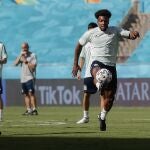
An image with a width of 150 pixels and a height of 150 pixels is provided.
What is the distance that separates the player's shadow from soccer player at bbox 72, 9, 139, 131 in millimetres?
2436

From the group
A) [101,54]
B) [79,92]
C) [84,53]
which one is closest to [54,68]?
[79,92]

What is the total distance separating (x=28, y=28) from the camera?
1554 inches

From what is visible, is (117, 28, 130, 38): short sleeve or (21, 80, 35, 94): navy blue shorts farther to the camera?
(21, 80, 35, 94): navy blue shorts

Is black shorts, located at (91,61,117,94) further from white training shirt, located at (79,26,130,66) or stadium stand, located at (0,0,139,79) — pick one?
stadium stand, located at (0,0,139,79)

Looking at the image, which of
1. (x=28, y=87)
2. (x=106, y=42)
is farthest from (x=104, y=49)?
(x=28, y=87)

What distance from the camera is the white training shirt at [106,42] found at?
14132 millimetres

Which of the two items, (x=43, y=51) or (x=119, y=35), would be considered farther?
(x=43, y=51)

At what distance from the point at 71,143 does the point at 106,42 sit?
3.94 m

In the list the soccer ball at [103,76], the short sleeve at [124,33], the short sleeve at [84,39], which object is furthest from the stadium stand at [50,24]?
the soccer ball at [103,76]

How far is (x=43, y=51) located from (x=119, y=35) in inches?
944

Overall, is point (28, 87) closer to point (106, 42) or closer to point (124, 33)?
point (106, 42)

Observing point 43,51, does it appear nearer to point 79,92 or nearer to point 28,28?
point 28,28

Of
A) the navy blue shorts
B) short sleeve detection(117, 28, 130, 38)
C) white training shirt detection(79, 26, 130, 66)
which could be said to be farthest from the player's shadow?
the navy blue shorts

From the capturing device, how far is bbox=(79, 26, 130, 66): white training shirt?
14.1 meters
